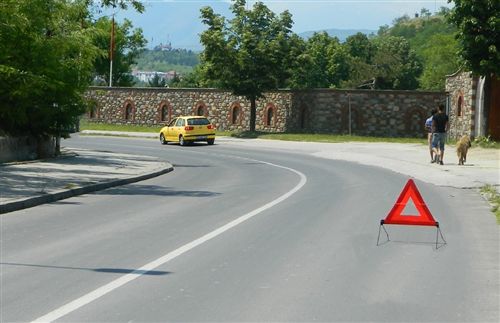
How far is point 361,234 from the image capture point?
13.4 meters

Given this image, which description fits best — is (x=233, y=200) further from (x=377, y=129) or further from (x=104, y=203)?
(x=377, y=129)

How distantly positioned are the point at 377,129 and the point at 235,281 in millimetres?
48069

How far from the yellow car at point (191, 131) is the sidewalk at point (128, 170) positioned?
278 inches

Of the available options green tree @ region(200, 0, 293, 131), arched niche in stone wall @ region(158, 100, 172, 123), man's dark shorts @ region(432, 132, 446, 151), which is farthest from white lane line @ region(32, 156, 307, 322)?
arched niche in stone wall @ region(158, 100, 172, 123)

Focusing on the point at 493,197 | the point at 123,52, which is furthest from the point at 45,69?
the point at 123,52

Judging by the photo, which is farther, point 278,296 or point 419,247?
point 419,247

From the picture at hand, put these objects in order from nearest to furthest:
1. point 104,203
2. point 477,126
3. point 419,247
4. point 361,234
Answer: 1. point 419,247
2. point 361,234
3. point 104,203
4. point 477,126

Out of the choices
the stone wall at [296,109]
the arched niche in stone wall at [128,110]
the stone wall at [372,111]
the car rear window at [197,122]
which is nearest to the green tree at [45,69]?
the car rear window at [197,122]

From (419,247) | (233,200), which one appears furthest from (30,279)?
(233,200)

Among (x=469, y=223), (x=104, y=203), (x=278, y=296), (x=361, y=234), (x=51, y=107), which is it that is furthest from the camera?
(x=51, y=107)

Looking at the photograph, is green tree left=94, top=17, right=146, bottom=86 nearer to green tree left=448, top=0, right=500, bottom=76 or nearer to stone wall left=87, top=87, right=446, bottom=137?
stone wall left=87, top=87, right=446, bottom=137

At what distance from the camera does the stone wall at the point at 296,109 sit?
2207 inches

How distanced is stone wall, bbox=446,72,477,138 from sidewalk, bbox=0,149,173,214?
64.7 ft

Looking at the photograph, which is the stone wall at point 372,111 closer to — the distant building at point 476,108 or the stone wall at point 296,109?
the stone wall at point 296,109
